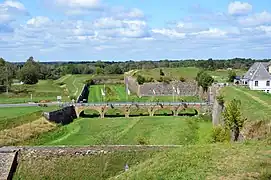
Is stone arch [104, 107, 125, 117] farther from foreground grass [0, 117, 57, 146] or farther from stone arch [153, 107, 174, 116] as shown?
foreground grass [0, 117, 57, 146]

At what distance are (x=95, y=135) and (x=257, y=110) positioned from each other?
14.4m

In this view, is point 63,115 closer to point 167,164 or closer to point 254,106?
point 254,106

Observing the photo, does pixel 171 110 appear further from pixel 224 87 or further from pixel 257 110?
pixel 257 110

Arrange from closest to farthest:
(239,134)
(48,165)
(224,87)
Result: 1. (48,165)
2. (239,134)
3. (224,87)

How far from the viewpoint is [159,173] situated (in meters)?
16.4

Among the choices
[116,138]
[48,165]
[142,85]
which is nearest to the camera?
[48,165]

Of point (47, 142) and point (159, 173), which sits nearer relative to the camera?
point (159, 173)

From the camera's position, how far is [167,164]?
17375 mm

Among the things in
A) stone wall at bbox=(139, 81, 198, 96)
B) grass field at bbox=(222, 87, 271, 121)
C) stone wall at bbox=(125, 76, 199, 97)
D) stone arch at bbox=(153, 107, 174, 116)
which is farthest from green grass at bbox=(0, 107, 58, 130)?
stone wall at bbox=(139, 81, 198, 96)

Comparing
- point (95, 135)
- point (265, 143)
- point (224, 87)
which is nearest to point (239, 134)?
point (265, 143)

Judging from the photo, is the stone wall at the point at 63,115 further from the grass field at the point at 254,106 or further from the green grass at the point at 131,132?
the grass field at the point at 254,106

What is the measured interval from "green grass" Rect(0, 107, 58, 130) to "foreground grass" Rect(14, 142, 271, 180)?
15380 millimetres

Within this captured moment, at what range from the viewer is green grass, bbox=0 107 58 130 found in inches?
1561

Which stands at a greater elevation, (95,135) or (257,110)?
(257,110)
